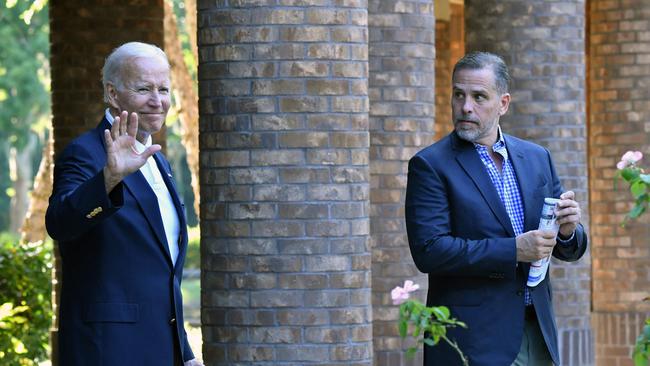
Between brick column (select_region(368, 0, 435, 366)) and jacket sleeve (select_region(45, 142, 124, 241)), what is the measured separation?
504 centimetres

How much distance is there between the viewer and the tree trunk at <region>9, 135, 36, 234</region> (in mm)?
54062

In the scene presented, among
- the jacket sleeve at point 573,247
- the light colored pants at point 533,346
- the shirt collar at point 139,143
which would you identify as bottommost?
the light colored pants at point 533,346

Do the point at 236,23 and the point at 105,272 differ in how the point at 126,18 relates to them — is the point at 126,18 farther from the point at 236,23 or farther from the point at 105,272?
the point at 105,272

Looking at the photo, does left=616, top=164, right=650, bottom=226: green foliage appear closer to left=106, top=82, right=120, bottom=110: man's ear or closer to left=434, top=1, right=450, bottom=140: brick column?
left=106, top=82, right=120, bottom=110: man's ear

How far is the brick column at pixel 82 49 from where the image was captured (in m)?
13.0

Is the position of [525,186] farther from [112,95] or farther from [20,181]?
[20,181]

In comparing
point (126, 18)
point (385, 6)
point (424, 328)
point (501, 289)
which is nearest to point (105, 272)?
point (424, 328)

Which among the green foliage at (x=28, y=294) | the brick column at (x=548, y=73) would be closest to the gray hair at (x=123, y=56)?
the brick column at (x=548, y=73)

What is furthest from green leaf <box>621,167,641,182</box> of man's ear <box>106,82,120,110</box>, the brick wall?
the brick wall

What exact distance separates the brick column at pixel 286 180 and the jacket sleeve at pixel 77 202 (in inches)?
105

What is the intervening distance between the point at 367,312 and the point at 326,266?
34 cm

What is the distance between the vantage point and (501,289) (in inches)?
235

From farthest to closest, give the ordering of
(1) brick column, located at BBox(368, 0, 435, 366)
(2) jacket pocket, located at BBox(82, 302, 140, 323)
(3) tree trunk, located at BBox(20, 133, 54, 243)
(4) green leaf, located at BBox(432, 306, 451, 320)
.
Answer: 1. (3) tree trunk, located at BBox(20, 133, 54, 243)
2. (1) brick column, located at BBox(368, 0, 435, 366)
3. (4) green leaf, located at BBox(432, 306, 451, 320)
4. (2) jacket pocket, located at BBox(82, 302, 140, 323)

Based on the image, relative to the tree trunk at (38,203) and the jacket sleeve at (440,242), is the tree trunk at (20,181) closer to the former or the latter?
the tree trunk at (38,203)
